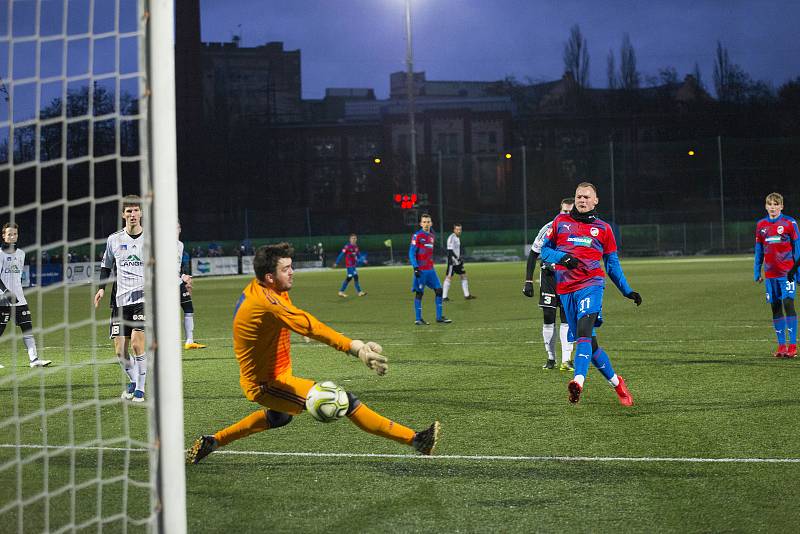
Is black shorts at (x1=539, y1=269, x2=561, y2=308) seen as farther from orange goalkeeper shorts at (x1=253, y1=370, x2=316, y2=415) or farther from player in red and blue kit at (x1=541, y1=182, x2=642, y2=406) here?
orange goalkeeper shorts at (x1=253, y1=370, x2=316, y2=415)

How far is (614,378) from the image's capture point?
838 cm

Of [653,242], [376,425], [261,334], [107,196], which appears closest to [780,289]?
[376,425]

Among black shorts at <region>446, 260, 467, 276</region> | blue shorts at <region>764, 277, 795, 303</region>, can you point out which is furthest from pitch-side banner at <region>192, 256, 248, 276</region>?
blue shorts at <region>764, 277, 795, 303</region>

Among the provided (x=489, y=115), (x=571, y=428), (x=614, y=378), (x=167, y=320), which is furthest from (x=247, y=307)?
(x=489, y=115)

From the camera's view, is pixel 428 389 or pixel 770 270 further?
pixel 770 270

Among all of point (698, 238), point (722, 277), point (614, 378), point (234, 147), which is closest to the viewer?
point (614, 378)

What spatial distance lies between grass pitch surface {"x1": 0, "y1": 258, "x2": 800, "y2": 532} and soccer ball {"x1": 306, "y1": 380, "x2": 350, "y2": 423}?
1.60 feet

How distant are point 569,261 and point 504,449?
2.24 meters

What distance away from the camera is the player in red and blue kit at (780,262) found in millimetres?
11820

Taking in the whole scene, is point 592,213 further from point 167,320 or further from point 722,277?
point 722,277

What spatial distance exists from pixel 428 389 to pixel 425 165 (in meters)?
62.9

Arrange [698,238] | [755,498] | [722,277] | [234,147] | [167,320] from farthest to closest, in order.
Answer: [234,147]
[698,238]
[722,277]
[755,498]
[167,320]

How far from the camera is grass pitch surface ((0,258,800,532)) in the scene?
5199 mm

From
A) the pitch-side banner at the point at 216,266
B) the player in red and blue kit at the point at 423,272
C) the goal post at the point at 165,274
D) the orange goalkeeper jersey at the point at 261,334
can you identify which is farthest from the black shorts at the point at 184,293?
the pitch-side banner at the point at 216,266
